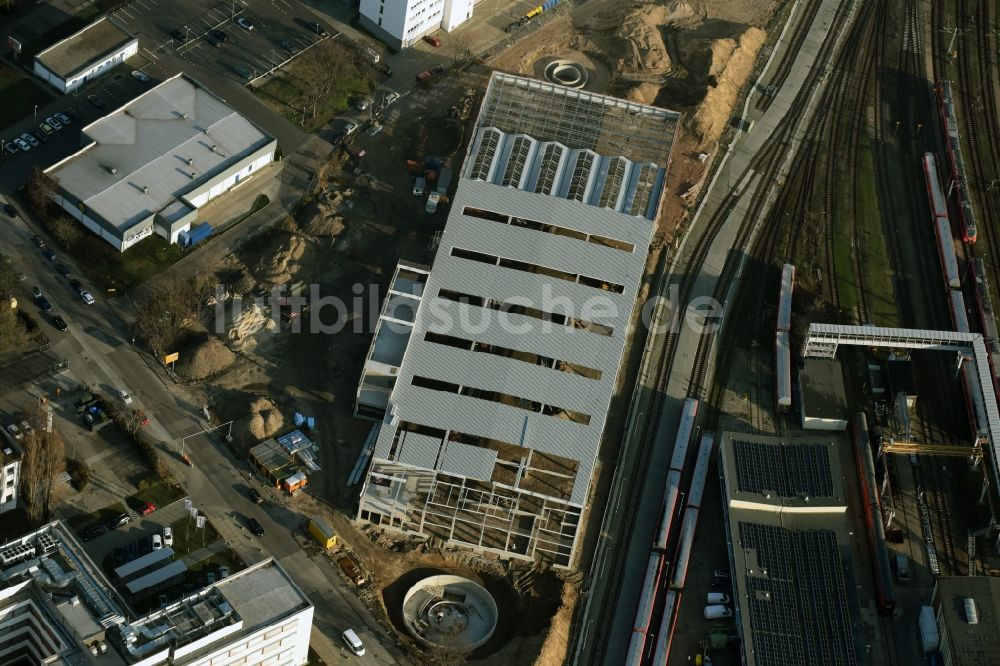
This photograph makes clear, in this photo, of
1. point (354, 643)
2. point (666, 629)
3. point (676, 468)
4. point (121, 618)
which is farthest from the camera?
point (676, 468)

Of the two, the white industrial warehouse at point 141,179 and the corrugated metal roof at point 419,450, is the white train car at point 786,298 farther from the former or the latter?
the white industrial warehouse at point 141,179

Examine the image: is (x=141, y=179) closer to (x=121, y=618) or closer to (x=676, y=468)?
(x=121, y=618)

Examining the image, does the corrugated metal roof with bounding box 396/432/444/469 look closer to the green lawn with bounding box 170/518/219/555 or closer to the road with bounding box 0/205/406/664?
the road with bounding box 0/205/406/664

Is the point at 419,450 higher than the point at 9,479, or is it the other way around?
the point at 419,450

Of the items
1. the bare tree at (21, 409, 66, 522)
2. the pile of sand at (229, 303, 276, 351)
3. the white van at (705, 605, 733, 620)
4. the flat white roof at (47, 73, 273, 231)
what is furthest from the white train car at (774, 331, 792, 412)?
the bare tree at (21, 409, 66, 522)

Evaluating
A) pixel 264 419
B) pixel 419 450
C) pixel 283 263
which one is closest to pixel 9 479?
pixel 264 419

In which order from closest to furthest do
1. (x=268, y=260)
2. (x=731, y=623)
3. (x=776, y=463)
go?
(x=731, y=623) < (x=776, y=463) < (x=268, y=260)

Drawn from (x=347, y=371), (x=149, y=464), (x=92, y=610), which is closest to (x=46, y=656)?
(x=92, y=610)

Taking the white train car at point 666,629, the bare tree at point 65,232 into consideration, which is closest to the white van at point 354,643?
the white train car at point 666,629

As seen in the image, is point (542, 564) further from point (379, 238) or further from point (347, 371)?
point (379, 238)
